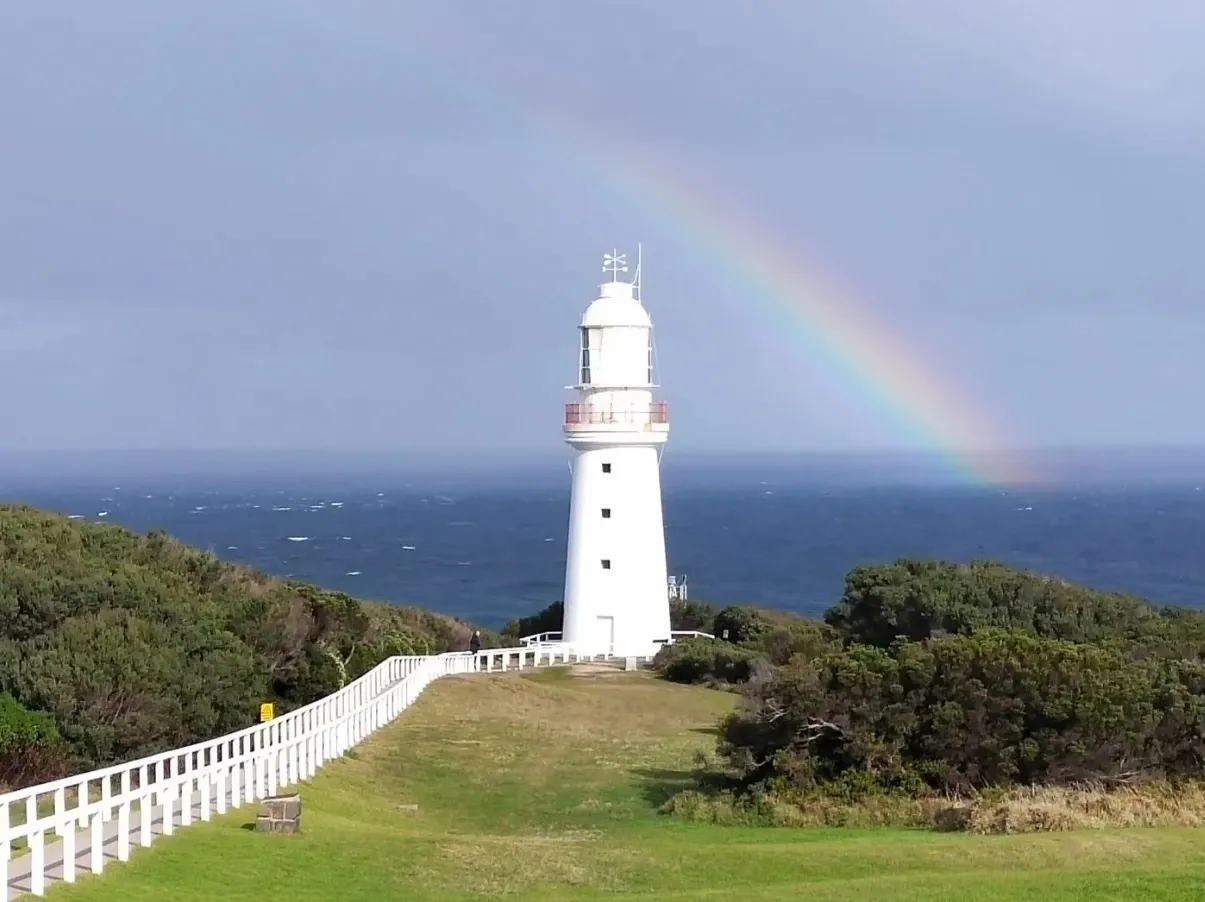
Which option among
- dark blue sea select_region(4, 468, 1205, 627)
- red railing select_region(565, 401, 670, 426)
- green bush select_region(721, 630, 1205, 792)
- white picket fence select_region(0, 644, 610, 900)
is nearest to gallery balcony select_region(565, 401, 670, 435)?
red railing select_region(565, 401, 670, 426)

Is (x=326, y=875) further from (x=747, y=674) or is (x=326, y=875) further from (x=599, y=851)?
(x=747, y=674)

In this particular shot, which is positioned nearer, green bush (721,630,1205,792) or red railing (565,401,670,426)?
green bush (721,630,1205,792)

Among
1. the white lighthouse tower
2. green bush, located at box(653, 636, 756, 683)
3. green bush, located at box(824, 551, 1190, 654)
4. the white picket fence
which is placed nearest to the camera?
the white picket fence

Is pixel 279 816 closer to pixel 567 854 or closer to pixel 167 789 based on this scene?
pixel 167 789

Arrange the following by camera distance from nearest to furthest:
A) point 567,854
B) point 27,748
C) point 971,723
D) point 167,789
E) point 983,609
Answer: point 167,789 → point 567,854 → point 27,748 → point 971,723 → point 983,609

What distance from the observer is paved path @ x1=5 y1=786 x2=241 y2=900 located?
453 inches

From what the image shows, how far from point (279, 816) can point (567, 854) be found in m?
2.95

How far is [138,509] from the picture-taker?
18412 centimetres

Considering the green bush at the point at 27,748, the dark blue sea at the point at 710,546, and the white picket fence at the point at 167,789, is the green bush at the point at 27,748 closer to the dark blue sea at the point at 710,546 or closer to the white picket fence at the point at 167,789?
the white picket fence at the point at 167,789

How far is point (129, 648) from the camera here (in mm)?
21109

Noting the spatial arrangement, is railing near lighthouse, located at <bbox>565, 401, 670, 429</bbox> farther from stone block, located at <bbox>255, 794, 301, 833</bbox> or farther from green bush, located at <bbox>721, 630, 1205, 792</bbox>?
stone block, located at <bbox>255, 794, 301, 833</bbox>

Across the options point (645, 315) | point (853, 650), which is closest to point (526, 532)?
point (645, 315)

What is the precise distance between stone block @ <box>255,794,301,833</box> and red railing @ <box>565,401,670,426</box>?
23.6 meters

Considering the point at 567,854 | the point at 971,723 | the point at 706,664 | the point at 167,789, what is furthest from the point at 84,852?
the point at 706,664
